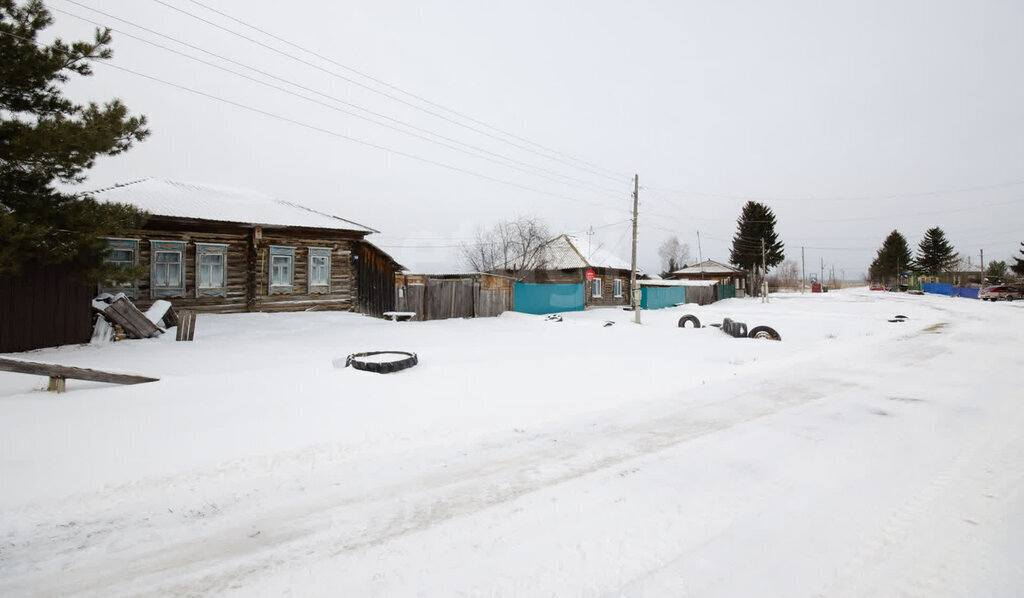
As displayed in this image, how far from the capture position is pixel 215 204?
16984 mm

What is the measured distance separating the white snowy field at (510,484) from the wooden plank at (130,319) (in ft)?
15.6

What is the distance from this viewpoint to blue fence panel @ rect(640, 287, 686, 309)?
33.6 metres

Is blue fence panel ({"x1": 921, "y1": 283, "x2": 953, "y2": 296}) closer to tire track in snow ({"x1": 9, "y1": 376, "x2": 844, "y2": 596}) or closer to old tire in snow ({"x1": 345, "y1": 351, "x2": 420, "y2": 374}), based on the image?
old tire in snow ({"x1": 345, "y1": 351, "x2": 420, "y2": 374})

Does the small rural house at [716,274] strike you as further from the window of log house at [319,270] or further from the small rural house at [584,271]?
the window of log house at [319,270]

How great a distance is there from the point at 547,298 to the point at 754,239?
147 feet

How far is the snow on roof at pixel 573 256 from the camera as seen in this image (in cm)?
3566

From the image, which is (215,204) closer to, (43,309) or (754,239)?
(43,309)

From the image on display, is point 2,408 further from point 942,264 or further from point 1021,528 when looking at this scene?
point 942,264

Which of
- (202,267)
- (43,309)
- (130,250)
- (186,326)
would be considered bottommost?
(186,326)

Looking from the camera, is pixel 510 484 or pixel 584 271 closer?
pixel 510 484

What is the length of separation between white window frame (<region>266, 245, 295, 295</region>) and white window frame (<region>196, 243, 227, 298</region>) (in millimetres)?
1379

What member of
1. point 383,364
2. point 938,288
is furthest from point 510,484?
point 938,288

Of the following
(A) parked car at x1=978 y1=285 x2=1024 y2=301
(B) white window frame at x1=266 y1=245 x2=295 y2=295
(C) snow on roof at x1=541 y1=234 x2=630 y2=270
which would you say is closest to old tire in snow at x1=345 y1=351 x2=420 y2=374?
(B) white window frame at x1=266 y1=245 x2=295 y2=295

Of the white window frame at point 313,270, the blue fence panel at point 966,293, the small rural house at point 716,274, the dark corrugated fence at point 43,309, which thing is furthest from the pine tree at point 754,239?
the dark corrugated fence at point 43,309
